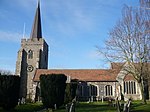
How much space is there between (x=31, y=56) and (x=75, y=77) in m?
13.2

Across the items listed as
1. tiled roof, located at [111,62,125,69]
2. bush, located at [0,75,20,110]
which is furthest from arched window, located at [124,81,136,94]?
bush, located at [0,75,20,110]

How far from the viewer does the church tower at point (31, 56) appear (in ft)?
172

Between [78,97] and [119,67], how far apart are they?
54.3 feet

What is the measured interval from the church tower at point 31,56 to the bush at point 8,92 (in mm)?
29068

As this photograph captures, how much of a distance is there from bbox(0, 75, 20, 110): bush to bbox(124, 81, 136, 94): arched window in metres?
28.4

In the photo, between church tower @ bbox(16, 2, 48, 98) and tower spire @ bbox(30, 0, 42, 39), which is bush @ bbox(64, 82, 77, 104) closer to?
church tower @ bbox(16, 2, 48, 98)

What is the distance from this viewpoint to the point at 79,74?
161 feet

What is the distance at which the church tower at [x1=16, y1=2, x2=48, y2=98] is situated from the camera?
52500mm

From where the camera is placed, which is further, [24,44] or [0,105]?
[24,44]

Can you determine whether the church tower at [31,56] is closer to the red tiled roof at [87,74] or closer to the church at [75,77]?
the church at [75,77]

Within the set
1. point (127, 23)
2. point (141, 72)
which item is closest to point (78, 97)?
point (141, 72)

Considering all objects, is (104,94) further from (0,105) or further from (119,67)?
(0,105)

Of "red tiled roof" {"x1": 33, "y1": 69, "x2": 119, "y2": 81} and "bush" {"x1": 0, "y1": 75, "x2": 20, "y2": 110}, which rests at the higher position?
"red tiled roof" {"x1": 33, "y1": 69, "x2": 119, "y2": 81}

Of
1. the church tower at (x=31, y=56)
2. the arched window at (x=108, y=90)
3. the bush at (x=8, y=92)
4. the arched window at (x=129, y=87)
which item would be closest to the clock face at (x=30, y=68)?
the church tower at (x=31, y=56)
